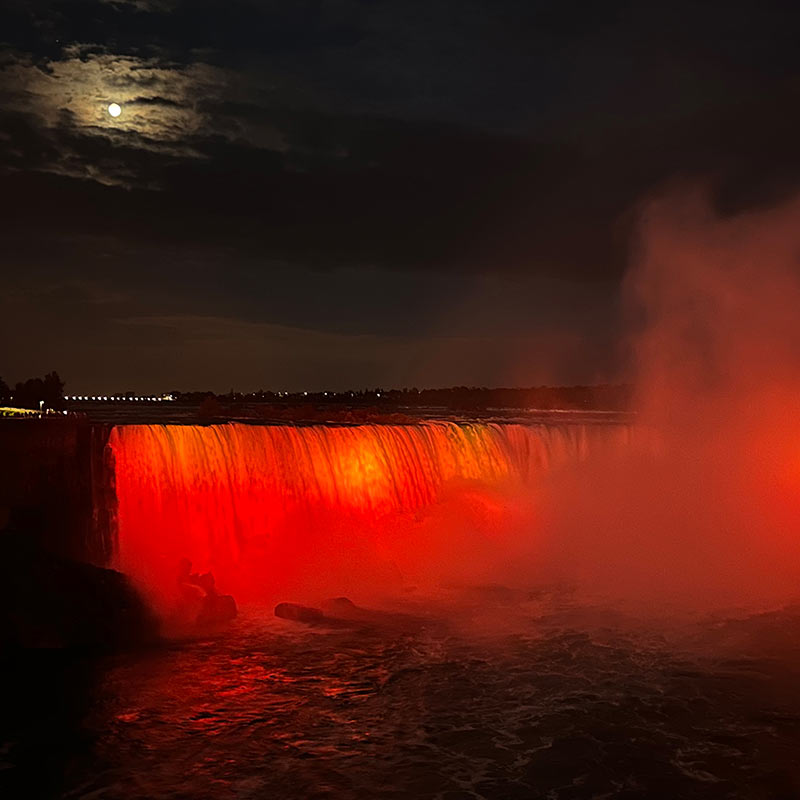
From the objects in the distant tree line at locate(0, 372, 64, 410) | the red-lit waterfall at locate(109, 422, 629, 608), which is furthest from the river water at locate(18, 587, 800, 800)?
the distant tree line at locate(0, 372, 64, 410)

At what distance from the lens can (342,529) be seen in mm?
25891

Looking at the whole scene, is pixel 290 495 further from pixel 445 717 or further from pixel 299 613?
pixel 445 717

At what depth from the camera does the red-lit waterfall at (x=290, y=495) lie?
851 inches

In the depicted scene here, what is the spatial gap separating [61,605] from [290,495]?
943 cm

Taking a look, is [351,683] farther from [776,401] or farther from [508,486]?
[776,401]

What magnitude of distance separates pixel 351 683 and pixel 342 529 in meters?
11.3

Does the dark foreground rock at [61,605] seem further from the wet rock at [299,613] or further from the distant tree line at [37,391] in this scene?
the distant tree line at [37,391]

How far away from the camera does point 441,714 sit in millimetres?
13422

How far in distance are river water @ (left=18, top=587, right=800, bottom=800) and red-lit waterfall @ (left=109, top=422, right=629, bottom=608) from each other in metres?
→ 4.18

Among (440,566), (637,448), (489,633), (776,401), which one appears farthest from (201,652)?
(776,401)

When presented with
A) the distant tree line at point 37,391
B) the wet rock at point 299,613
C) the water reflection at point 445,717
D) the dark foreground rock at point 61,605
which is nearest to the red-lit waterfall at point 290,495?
the dark foreground rock at point 61,605

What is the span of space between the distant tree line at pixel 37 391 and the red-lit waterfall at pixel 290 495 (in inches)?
1488

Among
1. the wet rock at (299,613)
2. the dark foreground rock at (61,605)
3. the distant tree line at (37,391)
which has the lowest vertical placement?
the wet rock at (299,613)

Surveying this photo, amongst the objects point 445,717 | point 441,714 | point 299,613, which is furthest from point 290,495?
point 445,717
